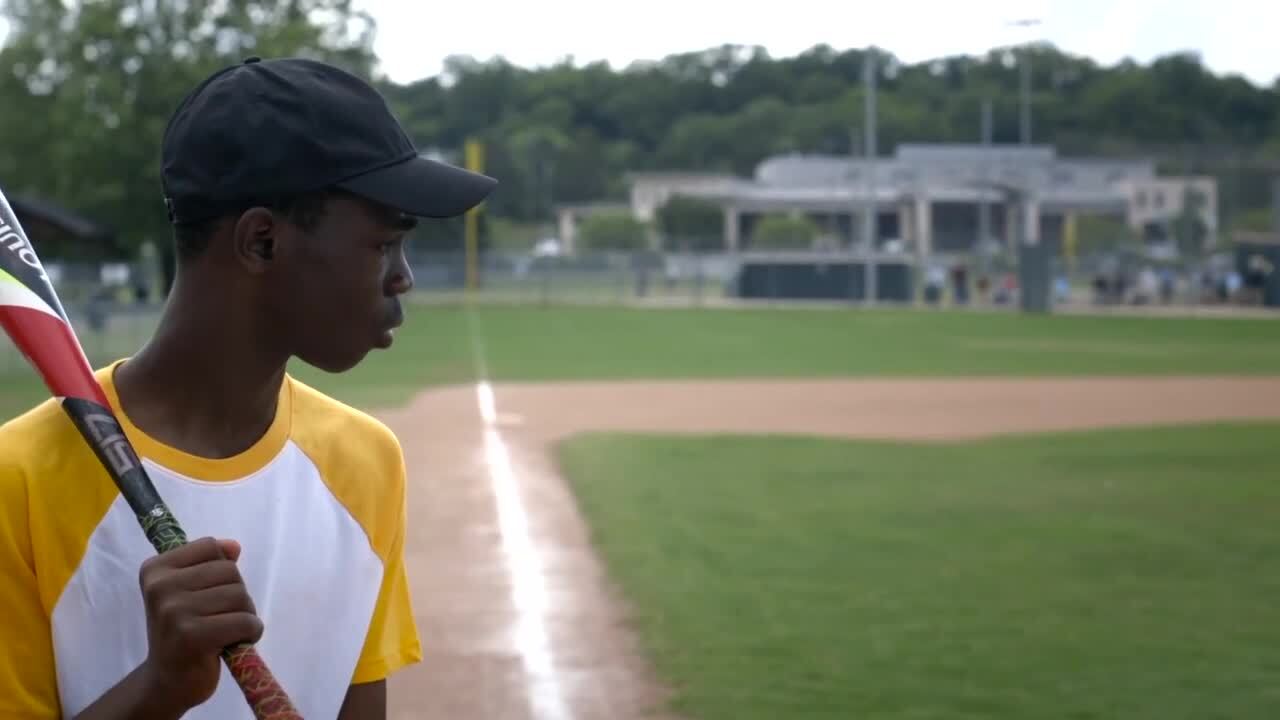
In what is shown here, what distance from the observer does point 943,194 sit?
10206 centimetres

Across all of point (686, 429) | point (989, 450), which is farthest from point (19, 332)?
point (686, 429)

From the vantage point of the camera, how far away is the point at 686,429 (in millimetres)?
20469

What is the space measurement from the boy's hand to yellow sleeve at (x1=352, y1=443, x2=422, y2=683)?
21.3 inches

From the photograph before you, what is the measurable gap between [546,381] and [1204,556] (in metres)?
17.1

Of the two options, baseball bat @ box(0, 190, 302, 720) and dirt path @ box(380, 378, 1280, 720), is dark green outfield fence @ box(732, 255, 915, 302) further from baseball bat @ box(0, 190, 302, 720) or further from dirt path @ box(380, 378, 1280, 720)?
baseball bat @ box(0, 190, 302, 720)

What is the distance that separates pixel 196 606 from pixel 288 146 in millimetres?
576

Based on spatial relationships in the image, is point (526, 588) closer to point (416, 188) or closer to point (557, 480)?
point (557, 480)

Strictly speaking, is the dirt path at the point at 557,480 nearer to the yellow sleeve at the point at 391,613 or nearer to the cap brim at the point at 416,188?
the yellow sleeve at the point at 391,613

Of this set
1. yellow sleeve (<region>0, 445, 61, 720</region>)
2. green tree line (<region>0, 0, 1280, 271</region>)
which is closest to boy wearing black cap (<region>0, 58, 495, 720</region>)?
yellow sleeve (<region>0, 445, 61, 720</region>)

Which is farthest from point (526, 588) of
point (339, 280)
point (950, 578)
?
point (339, 280)

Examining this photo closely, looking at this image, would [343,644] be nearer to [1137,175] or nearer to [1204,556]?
[1204,556]

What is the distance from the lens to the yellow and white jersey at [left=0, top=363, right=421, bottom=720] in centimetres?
217

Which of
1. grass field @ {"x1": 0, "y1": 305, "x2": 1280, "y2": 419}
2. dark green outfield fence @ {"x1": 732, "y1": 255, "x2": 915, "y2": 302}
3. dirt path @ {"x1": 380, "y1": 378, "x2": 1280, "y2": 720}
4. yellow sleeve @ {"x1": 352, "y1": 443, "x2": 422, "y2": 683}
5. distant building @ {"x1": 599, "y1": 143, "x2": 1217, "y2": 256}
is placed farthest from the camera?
distant building @ {"x1": 599, "y1": 143, "x2": 1217, "y2": 256}

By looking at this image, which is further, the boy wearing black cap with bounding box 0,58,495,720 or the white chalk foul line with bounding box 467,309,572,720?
the white chalk foul line with bounding box 467,309,572,720
